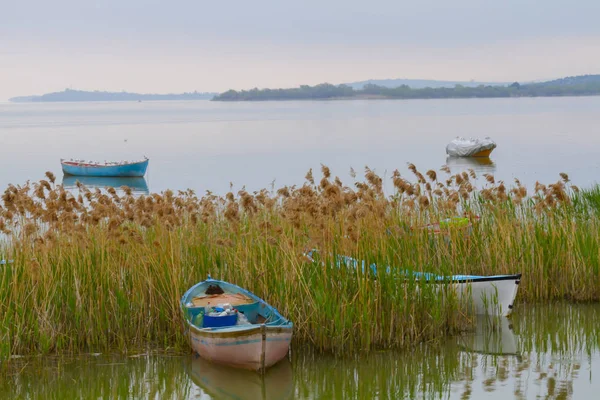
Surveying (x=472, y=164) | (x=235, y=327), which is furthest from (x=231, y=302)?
(x=472, y=164)

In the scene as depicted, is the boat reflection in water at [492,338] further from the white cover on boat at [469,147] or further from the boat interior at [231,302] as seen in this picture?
the white cover on boat at [469,147]

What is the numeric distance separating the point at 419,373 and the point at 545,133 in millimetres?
92899

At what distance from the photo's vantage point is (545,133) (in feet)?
330

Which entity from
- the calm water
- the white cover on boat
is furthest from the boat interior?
the white cover on boat

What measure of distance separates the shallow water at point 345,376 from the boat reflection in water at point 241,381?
1cm

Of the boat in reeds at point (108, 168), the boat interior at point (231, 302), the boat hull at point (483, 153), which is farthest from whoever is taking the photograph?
the boat hull at point (483, 153)

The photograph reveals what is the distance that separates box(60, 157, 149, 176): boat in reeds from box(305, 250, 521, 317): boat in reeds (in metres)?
43.9

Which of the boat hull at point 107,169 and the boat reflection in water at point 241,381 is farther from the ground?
the boat reflection in water at point 241,381

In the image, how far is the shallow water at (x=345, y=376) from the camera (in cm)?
1111

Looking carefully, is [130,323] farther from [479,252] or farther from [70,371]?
[479,252]

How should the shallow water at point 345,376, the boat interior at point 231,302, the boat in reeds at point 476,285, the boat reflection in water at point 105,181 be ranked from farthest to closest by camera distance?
1. the boat reflection in water at point 105,181
2. the boat in reeds at point 476,285
3. the boat interior at point 231,302
4. the shallow water at point 345,376

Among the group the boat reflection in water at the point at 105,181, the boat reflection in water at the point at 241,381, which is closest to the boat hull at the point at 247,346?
the boat reflection in water at the point at 241,381

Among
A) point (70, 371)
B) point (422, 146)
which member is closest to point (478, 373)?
point (70, 371)

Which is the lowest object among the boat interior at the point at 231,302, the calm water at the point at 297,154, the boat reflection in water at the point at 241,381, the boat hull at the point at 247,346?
the calm water at the point at 297,154
